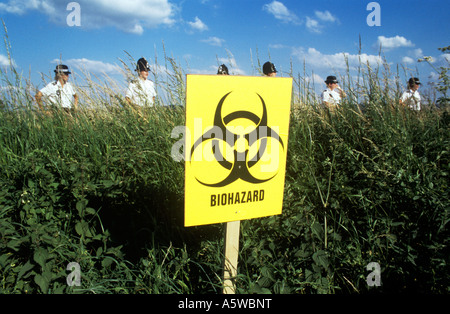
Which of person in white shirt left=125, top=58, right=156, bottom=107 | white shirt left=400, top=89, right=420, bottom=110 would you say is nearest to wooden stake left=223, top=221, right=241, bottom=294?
person in white shirt left=125, top=58, right=156, bottom=107

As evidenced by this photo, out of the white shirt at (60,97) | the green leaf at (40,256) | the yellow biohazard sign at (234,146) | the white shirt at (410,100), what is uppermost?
the white shirt at (60,97)

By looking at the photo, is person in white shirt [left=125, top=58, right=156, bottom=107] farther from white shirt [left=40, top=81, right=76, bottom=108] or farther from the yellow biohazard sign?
the yellow biohazard sign

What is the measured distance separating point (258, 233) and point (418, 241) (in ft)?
3.77

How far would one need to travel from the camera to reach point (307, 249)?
217 centimetres

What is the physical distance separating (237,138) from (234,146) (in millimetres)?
51

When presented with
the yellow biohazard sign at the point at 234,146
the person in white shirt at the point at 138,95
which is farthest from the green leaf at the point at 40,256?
the person in white shirt at the point at 138,95

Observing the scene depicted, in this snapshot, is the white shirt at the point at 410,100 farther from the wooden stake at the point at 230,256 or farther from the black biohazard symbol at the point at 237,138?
the wooden stake at the point at 230,256

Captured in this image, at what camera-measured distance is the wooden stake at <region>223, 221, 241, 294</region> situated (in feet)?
6.22

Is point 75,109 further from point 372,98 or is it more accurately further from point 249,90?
point 372,98

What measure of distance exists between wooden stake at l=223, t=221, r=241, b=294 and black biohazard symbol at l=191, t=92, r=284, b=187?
0.29m

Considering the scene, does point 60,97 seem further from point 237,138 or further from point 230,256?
point 230,256

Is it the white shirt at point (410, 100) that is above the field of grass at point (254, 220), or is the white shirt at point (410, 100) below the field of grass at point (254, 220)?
above

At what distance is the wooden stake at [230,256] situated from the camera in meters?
1.89
